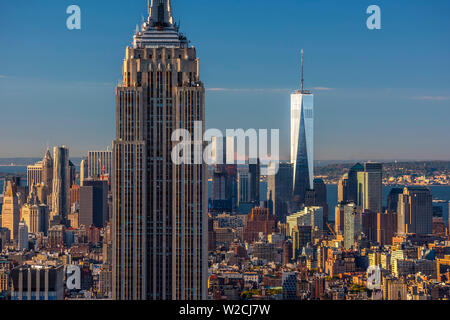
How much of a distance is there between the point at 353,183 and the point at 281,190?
2.26m

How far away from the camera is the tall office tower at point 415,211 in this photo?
22609mm

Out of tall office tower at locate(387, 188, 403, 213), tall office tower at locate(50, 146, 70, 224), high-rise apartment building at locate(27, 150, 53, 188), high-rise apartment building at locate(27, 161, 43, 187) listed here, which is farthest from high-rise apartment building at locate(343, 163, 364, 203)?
high-rise apartment building at locate(27, 161, 43, 187)

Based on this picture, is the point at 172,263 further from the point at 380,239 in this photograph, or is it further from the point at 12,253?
the point at 380,239

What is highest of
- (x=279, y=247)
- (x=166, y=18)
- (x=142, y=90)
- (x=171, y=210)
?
(x=166, y=18)

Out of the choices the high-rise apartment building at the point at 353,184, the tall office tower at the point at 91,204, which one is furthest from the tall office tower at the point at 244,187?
the tall office tower at the point at 91,204

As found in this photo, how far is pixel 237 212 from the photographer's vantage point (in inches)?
862

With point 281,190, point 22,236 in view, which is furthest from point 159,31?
point 281,190

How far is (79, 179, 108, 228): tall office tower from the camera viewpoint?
16.9m

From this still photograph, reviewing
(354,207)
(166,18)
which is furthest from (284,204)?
(166,18)

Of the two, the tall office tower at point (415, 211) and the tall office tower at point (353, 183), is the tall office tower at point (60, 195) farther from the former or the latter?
the tall office tower at point (415, 211)

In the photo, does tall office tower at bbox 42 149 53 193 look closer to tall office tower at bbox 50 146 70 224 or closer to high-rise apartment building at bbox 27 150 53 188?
high-rise apartment building at bbox 27 150 53 188

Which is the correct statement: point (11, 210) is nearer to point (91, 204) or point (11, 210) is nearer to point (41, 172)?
point (41, 172)

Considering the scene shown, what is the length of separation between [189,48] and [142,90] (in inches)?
31.8

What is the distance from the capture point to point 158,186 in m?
8.95
